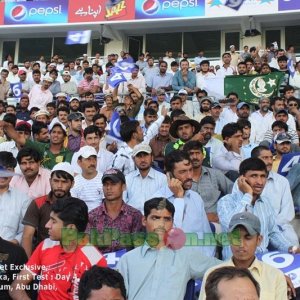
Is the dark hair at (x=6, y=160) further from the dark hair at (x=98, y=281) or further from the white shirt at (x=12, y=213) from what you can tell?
the dark hair at (x=98, y=281)

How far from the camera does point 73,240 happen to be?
3.15m

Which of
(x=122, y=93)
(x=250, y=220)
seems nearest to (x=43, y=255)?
(x=250, y=220)

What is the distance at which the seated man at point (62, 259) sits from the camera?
304 centimetres

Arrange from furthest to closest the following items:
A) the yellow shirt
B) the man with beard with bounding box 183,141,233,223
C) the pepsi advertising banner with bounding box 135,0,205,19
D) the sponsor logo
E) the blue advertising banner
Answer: the sponsor logo, the pepsi advertising banner with bounding box 135,0,205,19, the blue advertising banner, the man with beard with bounding box 183,141,233,223, the yellow shirt

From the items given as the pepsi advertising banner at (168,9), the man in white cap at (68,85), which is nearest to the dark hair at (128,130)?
the man in white cap at (68,85)

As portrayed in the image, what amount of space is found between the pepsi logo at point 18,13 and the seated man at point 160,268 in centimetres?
1731

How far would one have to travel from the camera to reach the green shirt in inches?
223

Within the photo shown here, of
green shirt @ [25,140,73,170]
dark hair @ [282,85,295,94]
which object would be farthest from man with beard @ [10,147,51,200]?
dark hair @ [282,85,295,94]

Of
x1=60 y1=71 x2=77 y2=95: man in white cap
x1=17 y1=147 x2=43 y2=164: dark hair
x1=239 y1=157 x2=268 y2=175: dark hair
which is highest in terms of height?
x1=60 y1=71 x2=77 y2=95: man in white cap

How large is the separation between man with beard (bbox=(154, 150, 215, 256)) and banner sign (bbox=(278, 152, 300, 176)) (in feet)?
4.84

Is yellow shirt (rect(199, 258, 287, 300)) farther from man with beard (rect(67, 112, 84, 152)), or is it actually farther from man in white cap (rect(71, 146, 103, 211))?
man with beard (rect(67, 112, 84, 152))

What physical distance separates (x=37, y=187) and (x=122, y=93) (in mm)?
5174

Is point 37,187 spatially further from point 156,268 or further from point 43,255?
point 156,268

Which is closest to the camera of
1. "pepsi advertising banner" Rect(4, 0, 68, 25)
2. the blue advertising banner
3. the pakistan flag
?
the pakistan flag
